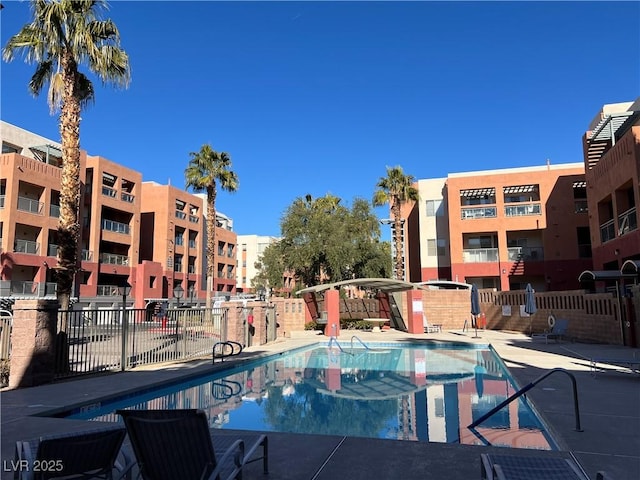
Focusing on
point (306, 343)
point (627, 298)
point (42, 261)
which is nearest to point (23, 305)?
point (306, 343)

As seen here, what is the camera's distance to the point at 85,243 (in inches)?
1426

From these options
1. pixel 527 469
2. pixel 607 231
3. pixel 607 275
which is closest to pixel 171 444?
pixel 527 469

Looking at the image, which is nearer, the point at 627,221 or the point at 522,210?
the point at 627,221

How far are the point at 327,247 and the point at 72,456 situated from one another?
29.6m

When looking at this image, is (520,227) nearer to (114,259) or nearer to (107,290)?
(107,290)

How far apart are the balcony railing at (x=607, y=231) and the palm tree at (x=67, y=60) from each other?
22730 mm

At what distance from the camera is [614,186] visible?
2042 cm

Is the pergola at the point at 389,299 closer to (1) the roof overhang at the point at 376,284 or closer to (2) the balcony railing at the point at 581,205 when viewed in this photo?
(1) the roof overhang at the point at 376,284

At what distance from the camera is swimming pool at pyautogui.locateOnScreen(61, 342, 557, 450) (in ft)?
24.0

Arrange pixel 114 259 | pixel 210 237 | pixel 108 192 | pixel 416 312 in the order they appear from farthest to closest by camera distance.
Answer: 1. pixel 114 259
2. pixel 108 192
3. pixel 210 237
4. pixel 416 312

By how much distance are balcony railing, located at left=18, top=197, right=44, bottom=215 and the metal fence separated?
2135 centimetres

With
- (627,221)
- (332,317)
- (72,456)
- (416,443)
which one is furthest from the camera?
(332,317)

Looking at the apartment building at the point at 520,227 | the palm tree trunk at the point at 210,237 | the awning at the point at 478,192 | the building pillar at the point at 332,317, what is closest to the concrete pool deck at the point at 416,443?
the building pillar at the point at 332,317

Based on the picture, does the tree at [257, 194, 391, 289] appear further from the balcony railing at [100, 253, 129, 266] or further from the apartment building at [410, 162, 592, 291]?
the balcony railing at [100, 253, 129, 266]
